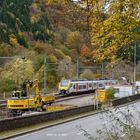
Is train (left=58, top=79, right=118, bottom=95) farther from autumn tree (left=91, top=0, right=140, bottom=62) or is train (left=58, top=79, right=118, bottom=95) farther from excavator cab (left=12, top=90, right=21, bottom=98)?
autumn tree (left=91, top=0, right=140, bottom=62)

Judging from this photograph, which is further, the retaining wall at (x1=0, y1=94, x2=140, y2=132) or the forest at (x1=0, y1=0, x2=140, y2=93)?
the retaining wall at (x1=0, y1=94, x2=140, y2=132)

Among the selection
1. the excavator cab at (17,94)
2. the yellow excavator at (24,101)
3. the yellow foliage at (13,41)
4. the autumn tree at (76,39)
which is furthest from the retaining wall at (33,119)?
the yellow foliage at (13,41)

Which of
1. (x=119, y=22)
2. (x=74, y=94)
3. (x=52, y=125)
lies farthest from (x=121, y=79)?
(x=119, y=22)

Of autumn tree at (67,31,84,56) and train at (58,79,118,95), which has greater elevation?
autumn tree at (67,31,84,56)

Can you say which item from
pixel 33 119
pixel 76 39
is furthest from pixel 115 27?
pixel 76 39

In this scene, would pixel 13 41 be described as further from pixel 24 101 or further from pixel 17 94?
pixel 24 101

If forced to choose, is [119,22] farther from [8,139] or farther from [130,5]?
[8,139]

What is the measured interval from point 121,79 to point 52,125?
271 ft

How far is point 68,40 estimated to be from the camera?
352 ft

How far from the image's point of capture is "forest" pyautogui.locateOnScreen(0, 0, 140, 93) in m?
11.2

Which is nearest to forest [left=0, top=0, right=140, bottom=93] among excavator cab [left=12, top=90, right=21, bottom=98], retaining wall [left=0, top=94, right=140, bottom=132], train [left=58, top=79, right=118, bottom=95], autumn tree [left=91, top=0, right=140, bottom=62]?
autumn tree [left=91, top=0, right=140, bottom=62]

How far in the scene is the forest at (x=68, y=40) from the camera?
36.7ft

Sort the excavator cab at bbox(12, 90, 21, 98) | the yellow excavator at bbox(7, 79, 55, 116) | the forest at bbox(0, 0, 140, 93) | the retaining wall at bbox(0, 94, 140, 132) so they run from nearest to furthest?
1. the forest at bbox(0, 0, 140, 93)
2. the retaining wall at bbox(0, 94, 140, 132)
3. the yellow excavator at bbox(7, 79, 55, 116)
4. the excavator cab at bbox(12, 90, 21, 98)

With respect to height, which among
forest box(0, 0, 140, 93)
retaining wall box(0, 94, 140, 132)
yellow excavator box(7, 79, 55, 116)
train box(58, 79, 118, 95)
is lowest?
retaining wall box(0, 94, 140, 132)
